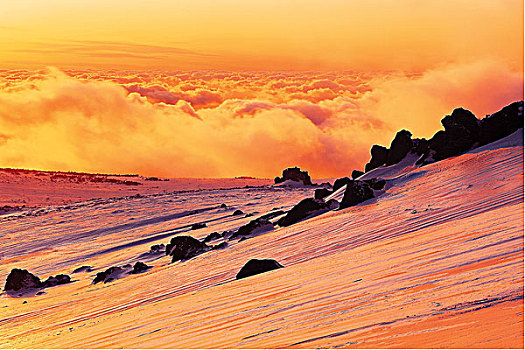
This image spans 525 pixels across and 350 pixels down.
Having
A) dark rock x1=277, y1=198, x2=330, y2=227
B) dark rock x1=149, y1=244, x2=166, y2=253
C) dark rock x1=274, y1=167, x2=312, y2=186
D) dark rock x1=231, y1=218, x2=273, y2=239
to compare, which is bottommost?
dark rock x1=149, y1=244, x2=166, y2=253

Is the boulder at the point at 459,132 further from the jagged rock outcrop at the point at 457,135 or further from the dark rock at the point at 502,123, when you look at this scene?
the dark rock at the point at 502,123

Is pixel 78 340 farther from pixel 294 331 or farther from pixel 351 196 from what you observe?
pixel 351 196

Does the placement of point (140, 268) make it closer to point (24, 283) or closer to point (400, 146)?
point (24, 283)

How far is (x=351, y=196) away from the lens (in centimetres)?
996

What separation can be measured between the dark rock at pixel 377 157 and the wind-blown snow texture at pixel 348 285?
1669mm

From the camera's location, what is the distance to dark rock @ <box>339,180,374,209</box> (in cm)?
994

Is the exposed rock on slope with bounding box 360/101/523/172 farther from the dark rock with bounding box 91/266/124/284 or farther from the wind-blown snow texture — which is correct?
the dark rock with bounding box 91/266/124/284

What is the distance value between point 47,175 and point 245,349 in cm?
3902

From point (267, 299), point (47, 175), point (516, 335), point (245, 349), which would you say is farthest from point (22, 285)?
point (47, 175)

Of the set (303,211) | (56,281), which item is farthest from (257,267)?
(56,281)

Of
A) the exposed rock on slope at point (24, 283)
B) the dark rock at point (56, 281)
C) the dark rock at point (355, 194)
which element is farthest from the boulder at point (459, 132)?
the exposed rock on slope at point (24, 283)

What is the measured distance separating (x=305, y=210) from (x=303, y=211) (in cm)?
4

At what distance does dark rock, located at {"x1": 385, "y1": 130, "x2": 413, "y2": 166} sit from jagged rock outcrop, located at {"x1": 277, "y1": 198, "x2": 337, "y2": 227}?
2957 mm

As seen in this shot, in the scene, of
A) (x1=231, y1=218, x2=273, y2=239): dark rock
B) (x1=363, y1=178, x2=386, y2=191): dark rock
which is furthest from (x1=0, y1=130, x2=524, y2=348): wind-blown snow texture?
(x1=231, y1=218, x2=273, y2=239): dark rock
